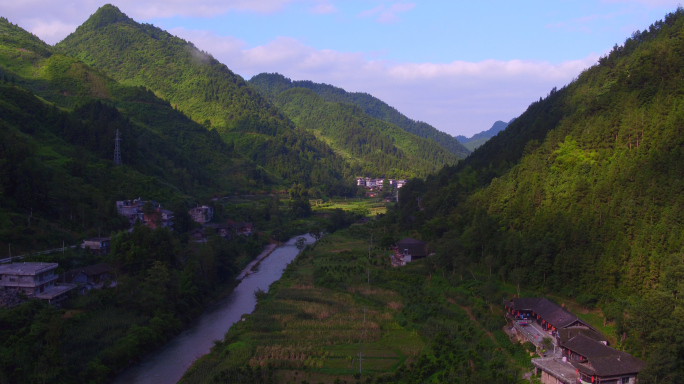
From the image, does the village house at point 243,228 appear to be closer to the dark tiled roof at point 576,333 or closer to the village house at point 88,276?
the village house at point 88,276

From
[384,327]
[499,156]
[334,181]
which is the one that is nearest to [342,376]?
[384,327]

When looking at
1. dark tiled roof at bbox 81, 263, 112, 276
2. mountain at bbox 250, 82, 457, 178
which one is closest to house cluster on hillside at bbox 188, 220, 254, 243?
dark tiled roof at bbox 81, 263, 112, 276

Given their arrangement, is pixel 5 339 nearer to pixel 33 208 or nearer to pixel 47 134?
pixel 33 208

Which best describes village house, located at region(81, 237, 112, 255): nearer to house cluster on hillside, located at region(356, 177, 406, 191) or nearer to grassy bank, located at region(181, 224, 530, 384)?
grassy bank, located at region(181, 224, 530, 384)

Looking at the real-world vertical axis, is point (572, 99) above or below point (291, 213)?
above

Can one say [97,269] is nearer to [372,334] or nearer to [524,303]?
[372,334]

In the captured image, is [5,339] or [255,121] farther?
[255,121]

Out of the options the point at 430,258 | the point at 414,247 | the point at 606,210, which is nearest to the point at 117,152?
the point at 414,247
